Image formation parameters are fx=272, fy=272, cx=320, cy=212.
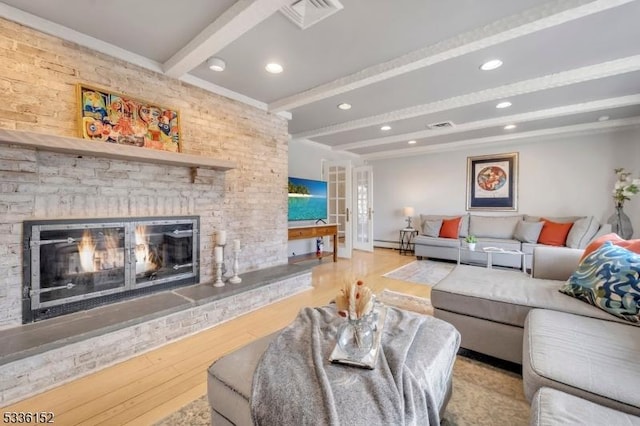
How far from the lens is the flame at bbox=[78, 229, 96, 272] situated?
218 cm

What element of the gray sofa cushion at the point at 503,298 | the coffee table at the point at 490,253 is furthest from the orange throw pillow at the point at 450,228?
the gray sofa cushion at the point at 503,298

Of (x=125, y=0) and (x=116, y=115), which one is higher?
(x=125, y=0)

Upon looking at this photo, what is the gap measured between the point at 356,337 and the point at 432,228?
4862 millimetres

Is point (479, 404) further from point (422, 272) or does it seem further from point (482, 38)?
point (422, 272)

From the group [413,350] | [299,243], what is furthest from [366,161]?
[413,350]

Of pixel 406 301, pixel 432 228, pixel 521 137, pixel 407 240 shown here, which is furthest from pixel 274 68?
pixel 407 240

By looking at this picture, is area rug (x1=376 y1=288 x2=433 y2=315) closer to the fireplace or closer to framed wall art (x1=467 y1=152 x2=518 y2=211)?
the fireplace

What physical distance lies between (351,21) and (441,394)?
235 cm

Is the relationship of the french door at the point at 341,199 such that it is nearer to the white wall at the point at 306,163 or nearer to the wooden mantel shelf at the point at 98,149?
the white wall at the point at 306,163

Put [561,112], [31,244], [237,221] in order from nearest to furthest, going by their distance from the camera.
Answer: [31,244] < [237,221] < [561,112]

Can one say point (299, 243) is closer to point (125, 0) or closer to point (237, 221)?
point (237, 221)

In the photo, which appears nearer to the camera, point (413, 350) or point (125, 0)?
point (413, 350)

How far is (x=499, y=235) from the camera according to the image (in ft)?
16.7

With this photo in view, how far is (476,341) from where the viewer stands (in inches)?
79.0
